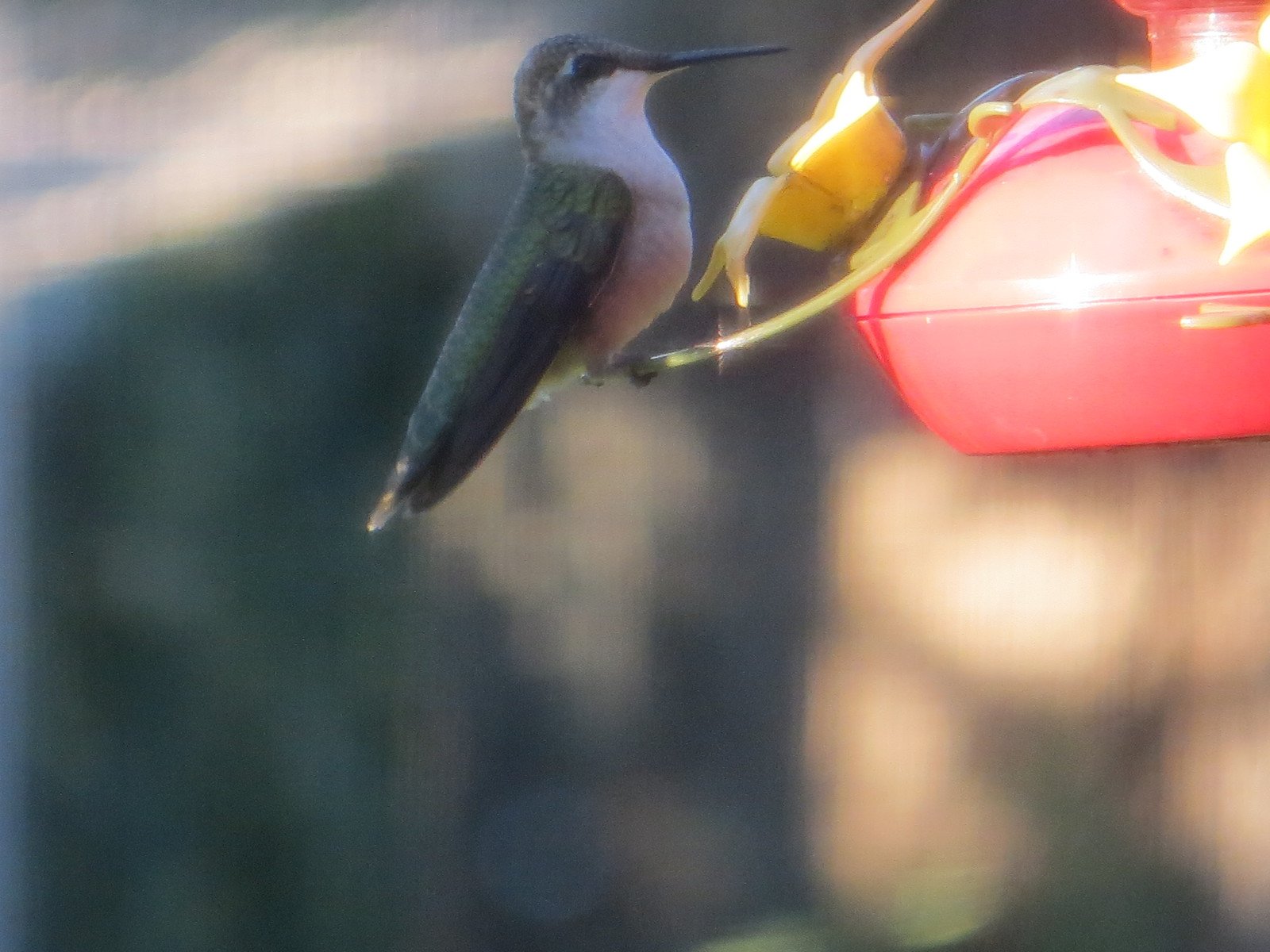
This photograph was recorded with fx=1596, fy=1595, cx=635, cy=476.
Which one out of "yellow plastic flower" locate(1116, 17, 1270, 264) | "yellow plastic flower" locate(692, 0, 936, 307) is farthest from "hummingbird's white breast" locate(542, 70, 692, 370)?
"yellow plastic flower" locate(1116, 17, 1270, 264)

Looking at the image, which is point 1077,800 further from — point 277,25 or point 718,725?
point 277,25

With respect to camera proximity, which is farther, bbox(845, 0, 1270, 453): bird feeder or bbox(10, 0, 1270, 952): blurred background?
bbox(10, 0, 1270, 952): blurred background

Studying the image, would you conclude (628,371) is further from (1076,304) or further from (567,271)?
(1076,304)

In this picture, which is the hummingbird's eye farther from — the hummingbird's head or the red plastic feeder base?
the red plastic feeder base

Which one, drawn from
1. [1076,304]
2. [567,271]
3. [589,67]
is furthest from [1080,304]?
[589,67]

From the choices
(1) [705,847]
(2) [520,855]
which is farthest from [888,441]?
(2) [520,855]

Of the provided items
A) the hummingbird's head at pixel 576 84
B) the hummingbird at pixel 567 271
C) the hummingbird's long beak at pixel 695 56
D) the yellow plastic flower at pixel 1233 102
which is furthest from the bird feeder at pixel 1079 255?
the hummingbird's head at pixel 576 84
